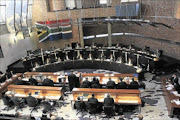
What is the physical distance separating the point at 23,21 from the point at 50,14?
525cm

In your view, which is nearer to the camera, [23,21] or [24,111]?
[24,111]

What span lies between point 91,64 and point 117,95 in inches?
213

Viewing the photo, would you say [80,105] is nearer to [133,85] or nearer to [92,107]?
[92,107]

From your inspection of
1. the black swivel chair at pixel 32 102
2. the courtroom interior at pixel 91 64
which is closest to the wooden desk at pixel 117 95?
the courtroom interior at pixel 91 64

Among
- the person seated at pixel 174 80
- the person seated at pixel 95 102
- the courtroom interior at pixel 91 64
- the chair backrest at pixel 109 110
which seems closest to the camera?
the chair backrest at pixel 109 110

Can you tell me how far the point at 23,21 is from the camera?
9922 mm

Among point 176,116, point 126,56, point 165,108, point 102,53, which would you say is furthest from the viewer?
point 102,53

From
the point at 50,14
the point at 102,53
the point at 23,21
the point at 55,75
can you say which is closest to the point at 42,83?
the point at 55,75

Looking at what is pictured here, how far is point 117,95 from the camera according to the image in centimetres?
737

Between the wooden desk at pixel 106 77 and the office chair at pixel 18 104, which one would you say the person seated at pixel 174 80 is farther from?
the office chair at pixel 18 104

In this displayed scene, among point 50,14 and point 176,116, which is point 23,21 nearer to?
point 50,14

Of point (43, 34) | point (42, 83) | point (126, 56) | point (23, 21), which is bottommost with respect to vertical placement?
point (42, 83)

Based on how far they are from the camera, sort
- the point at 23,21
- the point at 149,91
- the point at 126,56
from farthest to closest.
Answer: the point at 126,56 → the point at 23,21 → the point at 149,91

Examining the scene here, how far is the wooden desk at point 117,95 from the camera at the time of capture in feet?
23.3
